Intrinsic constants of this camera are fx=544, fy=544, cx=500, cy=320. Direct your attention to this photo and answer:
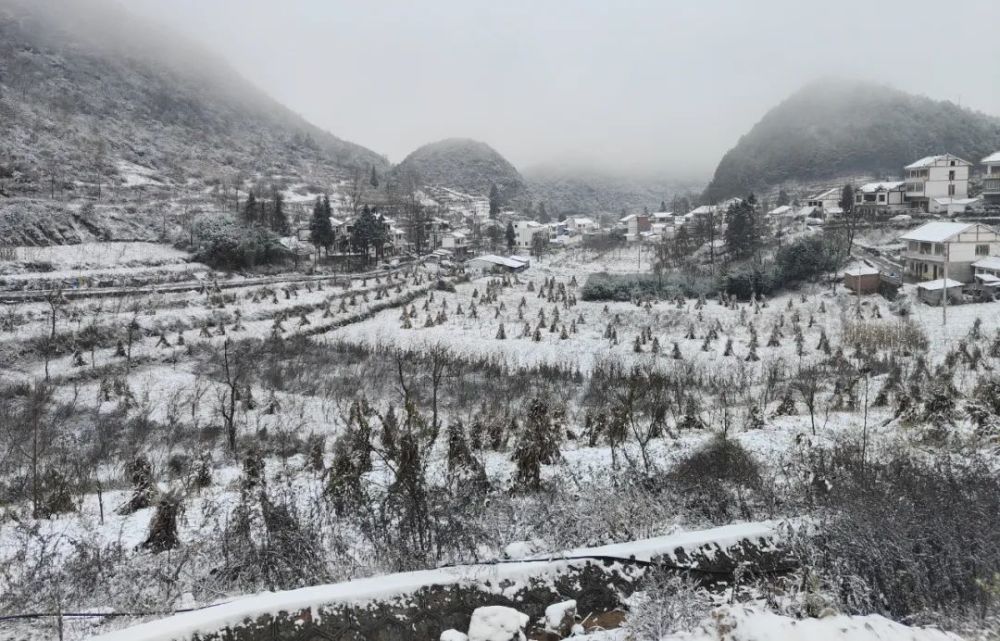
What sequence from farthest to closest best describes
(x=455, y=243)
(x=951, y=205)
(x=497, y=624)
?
1. (x=455, y=243)
2. (x=951, y=205)
3. (x=497, y=624)

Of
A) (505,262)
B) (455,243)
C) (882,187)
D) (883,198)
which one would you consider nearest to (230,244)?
(505,262)

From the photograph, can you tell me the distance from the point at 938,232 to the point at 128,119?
90.3 m

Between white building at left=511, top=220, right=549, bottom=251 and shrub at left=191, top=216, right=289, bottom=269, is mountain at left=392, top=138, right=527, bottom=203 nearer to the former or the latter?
white building at left=511, top=220, right=549, bottom=251

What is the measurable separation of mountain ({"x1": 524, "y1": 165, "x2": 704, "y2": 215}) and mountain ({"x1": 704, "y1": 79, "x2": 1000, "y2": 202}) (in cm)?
3531

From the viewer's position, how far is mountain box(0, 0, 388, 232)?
50312 millimetres

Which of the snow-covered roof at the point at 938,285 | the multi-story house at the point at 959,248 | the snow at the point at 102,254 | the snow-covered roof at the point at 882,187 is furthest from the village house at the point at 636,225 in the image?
the snow at the point at 102,254

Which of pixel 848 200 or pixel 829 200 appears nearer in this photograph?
pixel 848 200

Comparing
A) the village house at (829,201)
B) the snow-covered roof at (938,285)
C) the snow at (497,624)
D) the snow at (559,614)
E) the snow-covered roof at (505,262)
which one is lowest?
the snow at (559,614)

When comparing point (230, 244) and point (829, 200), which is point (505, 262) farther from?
point (829, 200)

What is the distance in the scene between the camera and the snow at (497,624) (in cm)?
372

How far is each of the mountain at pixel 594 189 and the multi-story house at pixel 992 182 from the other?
258 ft

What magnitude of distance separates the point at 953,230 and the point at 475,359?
27.8 meters

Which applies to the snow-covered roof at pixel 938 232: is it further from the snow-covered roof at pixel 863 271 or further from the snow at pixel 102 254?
the snow at pixel 102 254

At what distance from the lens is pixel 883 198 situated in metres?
49.0
